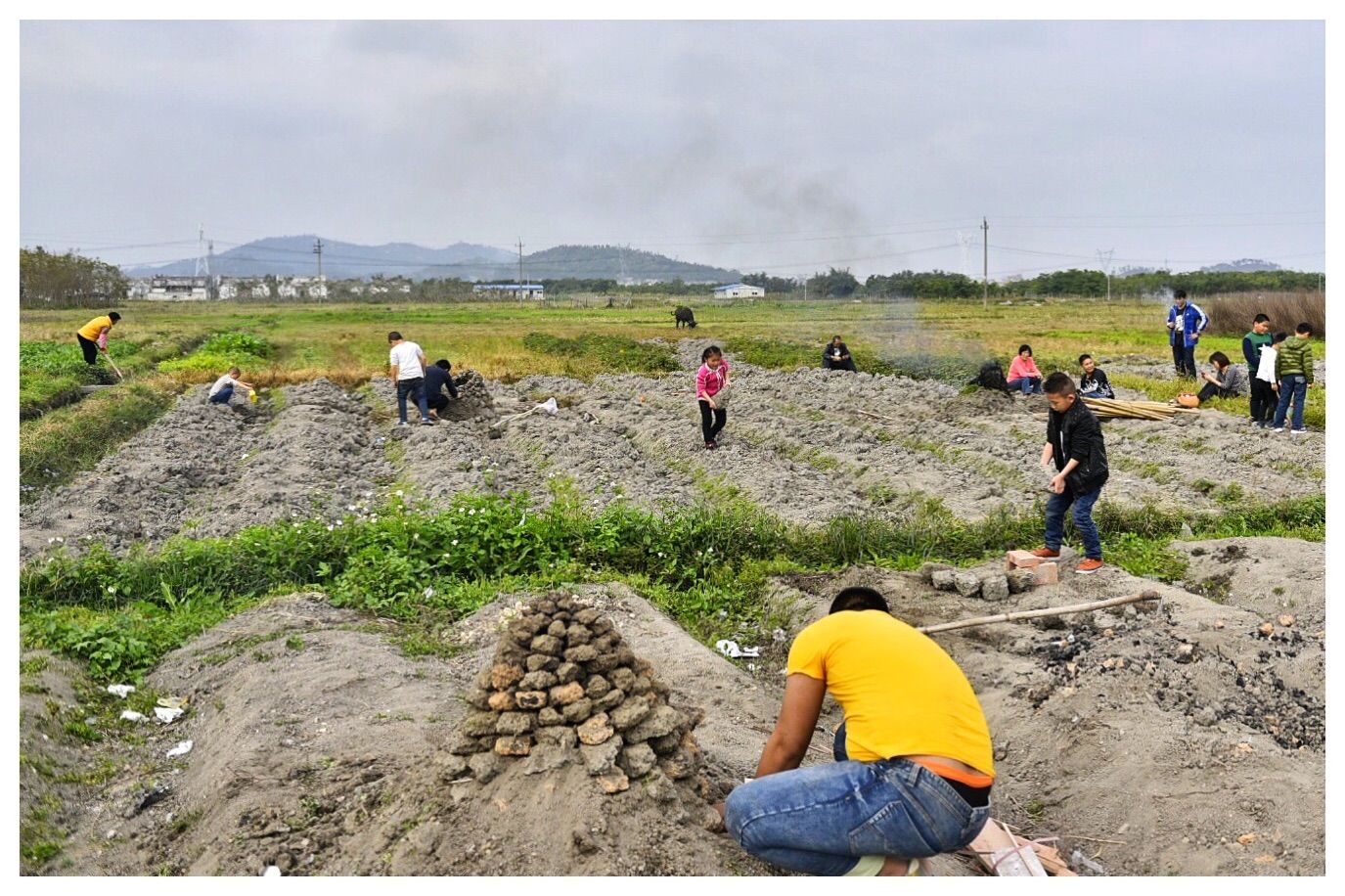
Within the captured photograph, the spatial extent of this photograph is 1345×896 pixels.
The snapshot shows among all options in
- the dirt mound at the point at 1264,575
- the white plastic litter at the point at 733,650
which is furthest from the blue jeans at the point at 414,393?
the dirt mound at the point at 1264,575

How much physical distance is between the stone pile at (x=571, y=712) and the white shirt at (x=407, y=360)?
1115 cm

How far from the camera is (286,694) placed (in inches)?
239

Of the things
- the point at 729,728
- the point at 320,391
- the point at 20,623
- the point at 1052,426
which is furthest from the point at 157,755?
the point at 320,391

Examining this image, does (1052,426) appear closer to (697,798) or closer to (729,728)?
(729,728)

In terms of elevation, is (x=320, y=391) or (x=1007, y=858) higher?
(x=320, y=391)

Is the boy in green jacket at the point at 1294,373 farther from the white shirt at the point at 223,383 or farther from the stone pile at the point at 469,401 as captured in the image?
the white shirt at the point at 223,383

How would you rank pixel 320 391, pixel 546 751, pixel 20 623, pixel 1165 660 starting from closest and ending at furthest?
pixel 546 751 < pixel 1165 660 < pixel 20 623 < pixel 320 391

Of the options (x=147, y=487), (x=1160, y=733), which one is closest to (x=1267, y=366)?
(x=1160, y=733)

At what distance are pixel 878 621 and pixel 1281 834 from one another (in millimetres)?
2226

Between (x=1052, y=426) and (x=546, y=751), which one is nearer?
(x=546, y=751)

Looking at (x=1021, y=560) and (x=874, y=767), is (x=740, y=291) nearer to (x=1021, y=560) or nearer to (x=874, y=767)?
(x=1021, y=560)

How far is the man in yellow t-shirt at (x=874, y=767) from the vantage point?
3.81 meters

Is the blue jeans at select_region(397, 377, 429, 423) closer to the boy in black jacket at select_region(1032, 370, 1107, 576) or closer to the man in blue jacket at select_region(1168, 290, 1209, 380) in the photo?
the boy in black jacket at select_region(1032, 370, 1107, 576)

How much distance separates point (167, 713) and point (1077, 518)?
6.51 metres
